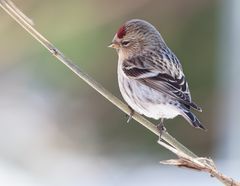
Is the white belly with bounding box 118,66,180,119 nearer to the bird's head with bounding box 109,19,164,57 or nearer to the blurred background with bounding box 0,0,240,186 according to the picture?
the bird's head with bounding box 109,19,164,57

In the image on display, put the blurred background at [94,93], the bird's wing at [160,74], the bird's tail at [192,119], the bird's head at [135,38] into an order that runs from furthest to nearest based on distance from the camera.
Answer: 1. the blurred background at [94,93]
2. the bird's head at [135,38]
3. the bird's wing at [160,74]
4. the bird's tail at [192,119]

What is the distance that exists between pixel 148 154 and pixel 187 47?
35.1 inches

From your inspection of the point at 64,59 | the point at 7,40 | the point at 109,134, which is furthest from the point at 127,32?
the point at 109,134

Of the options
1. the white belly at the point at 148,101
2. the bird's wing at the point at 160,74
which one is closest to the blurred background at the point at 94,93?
the bird's wing at the point at 160,74

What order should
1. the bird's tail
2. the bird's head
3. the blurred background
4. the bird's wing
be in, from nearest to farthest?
the bird's tail
the bird's wing
the bird's head
the blurred background

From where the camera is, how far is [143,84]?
251cm

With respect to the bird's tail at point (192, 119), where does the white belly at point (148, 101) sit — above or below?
above

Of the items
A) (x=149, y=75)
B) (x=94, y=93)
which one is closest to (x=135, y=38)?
(x=149, y=75)

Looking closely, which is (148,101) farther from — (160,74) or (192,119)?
(192,119)

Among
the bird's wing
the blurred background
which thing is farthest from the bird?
the blurred background

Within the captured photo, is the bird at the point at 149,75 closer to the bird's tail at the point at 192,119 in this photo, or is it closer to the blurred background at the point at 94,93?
the bird's tail at the point at 192,119

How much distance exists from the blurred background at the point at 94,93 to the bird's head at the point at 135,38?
244cm

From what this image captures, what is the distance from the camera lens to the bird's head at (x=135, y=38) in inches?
99.0

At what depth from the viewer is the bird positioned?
7.66 feet
